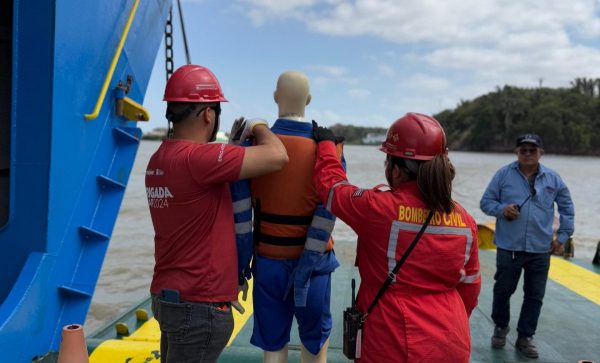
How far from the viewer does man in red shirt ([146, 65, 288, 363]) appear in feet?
7.34

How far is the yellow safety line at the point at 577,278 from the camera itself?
6.57 m

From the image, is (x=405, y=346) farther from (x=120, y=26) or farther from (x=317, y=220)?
Answer: (x=120, y=26)

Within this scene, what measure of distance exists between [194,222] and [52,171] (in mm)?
1496

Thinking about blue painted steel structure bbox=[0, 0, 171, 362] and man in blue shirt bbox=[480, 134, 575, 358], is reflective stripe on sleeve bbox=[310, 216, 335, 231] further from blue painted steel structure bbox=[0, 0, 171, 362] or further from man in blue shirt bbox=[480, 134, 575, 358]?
man in blue shirt bbox=[480, 134, 575, 358]

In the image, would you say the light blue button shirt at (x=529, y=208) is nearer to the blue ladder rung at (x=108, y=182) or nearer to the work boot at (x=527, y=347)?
the work boot at (x=527, y=347)

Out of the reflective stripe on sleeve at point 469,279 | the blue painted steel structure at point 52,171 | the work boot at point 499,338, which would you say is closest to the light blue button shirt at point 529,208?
the work boot at point 499,338

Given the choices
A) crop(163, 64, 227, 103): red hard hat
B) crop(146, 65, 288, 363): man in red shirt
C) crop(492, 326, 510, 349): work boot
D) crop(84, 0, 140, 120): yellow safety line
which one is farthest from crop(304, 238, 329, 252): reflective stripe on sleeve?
crop(492, 326, 510, 349): work boot

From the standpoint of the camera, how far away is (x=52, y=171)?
323 cm

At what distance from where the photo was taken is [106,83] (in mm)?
3807

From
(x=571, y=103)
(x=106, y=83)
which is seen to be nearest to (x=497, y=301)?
(x=106, y=83)

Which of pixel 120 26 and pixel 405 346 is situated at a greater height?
pixel 120 26

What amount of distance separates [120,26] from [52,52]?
3.82 ft

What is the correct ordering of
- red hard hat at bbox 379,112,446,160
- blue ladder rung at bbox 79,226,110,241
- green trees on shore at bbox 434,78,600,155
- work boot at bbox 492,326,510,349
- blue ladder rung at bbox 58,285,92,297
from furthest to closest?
green trees on shore at bbox 434,78,600,155 < work boot at bbox 492,326,510,349 < blue ladder rung at bbox 79,226,110,241 < blue ladder rung at bbox 58,285,92,297 < red hard hat at bbox 379,112,446,160

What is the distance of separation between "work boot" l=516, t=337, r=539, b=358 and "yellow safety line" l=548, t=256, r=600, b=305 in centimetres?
244
